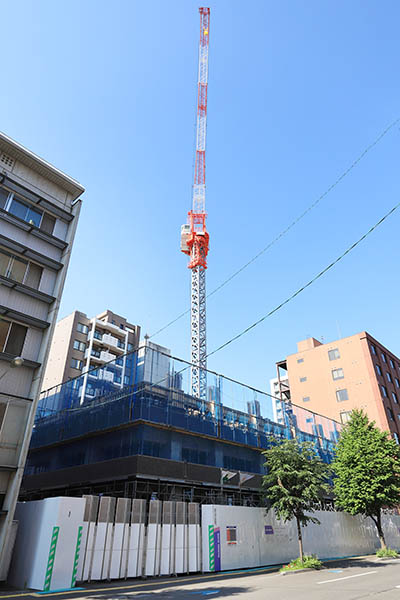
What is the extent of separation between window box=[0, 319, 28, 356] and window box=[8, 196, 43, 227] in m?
5.60

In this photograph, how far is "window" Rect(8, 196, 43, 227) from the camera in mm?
19891

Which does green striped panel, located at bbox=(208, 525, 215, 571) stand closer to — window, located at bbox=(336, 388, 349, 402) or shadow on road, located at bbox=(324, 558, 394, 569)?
shadow on road, located at bbox=(324, 558, 394, 569)

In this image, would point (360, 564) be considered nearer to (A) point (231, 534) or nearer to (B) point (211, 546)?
(A) point (231, 534)

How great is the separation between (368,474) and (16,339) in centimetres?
2678

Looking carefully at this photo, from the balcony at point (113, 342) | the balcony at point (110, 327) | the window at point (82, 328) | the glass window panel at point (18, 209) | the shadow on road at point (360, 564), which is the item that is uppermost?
the balcony at point (110, 327)

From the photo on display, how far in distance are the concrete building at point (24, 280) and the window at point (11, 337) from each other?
0.03 metres

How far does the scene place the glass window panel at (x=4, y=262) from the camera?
1874 centimetres

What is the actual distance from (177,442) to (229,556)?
21.3 feet

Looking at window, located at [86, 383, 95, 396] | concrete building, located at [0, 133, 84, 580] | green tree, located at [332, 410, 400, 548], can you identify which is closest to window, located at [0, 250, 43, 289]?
concrete building, located at [0, 133, 84, 580]

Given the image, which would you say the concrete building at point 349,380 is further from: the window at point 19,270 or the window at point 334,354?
the window at point 19,270

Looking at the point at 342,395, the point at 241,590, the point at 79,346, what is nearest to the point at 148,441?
the point at 241,590

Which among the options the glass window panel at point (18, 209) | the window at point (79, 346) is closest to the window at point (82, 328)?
the window at point (79, 346)

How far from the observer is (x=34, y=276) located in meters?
19.9

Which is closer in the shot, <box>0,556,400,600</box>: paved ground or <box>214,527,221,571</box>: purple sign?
<box>0,556,400,600</box>: paved ground
